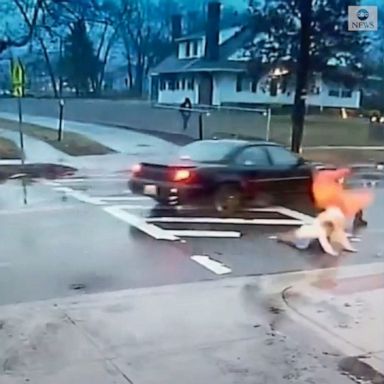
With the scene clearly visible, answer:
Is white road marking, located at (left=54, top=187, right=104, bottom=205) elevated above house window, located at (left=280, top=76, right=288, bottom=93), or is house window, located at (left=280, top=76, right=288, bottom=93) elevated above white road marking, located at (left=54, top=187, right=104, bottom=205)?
house window, located at (left=280, top=76, right=288, bottom=93)

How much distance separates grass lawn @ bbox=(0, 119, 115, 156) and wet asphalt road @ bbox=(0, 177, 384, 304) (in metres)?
13.3

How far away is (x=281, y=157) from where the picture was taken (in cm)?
1570

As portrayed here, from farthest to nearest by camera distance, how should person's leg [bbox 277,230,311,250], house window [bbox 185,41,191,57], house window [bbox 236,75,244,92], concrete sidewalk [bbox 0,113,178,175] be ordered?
house window [bbox 185,41,191,57] < house window [bbox 236,75,244,92] < concrete sidewalk [bbox 0,113,178,175] < person's leg [bbox 277,230,311,250]

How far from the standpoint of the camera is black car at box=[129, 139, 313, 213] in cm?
1430

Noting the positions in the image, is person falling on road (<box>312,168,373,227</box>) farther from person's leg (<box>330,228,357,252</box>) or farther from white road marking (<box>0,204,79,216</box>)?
white road marking (<box>0,204,79,216</box>)

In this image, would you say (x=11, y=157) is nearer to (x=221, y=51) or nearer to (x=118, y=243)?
(x=118, y=243)

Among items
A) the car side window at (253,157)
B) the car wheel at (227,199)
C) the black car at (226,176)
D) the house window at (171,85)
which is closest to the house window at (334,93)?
the house window at (171,85)

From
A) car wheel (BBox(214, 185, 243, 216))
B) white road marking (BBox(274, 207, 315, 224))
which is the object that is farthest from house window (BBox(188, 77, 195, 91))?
car wheel (BBox(214, 185, 243, 216))

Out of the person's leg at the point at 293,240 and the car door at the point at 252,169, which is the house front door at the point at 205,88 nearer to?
the car door at the point at 252,169

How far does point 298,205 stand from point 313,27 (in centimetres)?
1697

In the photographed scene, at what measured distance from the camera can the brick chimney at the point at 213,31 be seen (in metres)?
→ 46.3

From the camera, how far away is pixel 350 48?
32938 mm

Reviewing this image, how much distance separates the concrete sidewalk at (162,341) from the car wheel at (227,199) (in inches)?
244

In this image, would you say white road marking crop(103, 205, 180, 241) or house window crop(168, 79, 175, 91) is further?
house window crop(168, 79, 175, 91)
